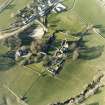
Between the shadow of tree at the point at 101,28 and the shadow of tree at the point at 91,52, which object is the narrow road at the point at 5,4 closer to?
the shadow of tree at the point at 101,28

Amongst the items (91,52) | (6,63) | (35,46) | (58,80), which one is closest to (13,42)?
(35,46)

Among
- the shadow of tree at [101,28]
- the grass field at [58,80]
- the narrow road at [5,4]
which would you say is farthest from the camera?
the narrow road at [5,4]

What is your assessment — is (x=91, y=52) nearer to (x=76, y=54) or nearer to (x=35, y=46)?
(x=76, y=54)

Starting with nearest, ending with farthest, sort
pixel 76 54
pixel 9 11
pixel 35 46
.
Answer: pixel 76 54 < pixel 35 46 < pixel 9 11

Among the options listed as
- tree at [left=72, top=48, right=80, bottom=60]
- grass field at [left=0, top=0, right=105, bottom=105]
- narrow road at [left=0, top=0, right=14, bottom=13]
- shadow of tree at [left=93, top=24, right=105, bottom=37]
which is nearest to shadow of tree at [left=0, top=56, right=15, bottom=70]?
grass field at [left=0, top=0, right=105, bottom=105]

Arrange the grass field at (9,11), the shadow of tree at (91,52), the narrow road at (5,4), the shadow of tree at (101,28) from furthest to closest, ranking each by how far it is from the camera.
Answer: the narrow road at (5,4)
the grass field at (9,11)
the shadow of tree at (101,28)
the shadow of tree at (91,52)

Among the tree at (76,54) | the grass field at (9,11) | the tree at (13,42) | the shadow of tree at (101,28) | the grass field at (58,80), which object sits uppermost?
the grass field at (9,11)

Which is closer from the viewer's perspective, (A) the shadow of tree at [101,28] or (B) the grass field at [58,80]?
(B) the grass field at [58,80]

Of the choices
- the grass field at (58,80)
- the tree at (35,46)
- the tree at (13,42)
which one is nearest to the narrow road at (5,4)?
the tree at (13,42)

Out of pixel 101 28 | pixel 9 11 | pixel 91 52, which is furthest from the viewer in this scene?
pixel 9 11
